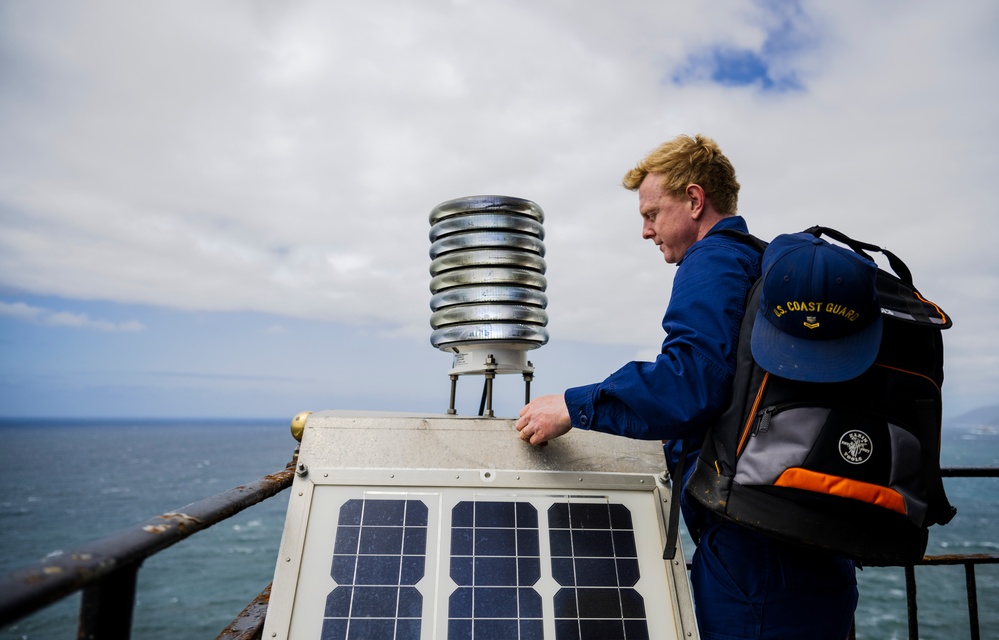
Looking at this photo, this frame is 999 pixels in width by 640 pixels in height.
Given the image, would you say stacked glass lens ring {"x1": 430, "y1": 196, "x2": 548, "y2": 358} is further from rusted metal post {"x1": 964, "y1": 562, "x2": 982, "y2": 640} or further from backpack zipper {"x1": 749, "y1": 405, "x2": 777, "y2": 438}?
rusted metal post {"x1": 964, "y1": 562, "x2": 982, "y2": 640}

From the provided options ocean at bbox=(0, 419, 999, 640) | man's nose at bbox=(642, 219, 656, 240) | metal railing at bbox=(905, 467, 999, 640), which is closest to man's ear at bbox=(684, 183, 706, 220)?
man's nose at bbox=(642, 219, 656, 240)

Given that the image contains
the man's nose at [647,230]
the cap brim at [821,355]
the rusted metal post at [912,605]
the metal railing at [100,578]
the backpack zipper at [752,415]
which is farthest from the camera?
the rusted metal post at [912,605]

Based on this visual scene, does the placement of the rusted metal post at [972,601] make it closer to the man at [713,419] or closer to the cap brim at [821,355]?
the man at [713,419]

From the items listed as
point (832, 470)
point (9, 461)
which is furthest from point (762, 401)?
point (9, 461)

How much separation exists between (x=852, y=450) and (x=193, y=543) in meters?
63.3

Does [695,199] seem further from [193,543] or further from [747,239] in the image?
[193,543]

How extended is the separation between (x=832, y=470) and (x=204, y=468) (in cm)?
10631

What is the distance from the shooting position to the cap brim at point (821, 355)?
6.08ft

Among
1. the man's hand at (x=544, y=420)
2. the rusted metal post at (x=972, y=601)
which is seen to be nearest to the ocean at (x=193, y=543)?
the man's hand at (x=544, y=420)

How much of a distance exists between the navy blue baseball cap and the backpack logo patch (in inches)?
6.8

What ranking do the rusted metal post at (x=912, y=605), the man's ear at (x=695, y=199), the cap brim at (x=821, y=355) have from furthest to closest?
the rusted metal post at (x=912, y=605)
the man's ear at (x=695, y=199)
the cap brim at (x=821, y=355)

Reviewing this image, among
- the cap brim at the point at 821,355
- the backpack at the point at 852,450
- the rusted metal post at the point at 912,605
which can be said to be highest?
the cap brim at the point at 821,355

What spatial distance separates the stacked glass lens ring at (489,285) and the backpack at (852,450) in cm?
122

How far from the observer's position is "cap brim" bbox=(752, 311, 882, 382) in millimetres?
1854
